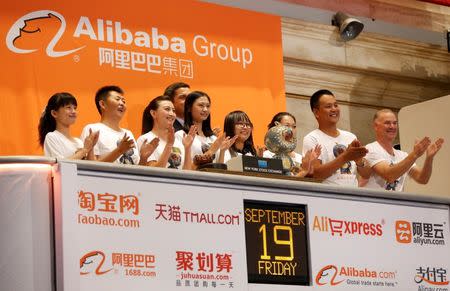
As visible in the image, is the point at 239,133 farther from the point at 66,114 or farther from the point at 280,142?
the point at 66,114

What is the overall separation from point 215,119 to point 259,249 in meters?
3.03

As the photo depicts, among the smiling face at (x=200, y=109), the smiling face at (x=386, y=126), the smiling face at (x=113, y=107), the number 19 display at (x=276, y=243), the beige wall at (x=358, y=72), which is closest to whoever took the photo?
the number 19 display at (x=276, y=243)

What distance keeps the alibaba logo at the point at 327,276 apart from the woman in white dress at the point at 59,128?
1712 mm

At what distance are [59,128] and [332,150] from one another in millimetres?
1926

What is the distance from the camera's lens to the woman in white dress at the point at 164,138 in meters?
6.81

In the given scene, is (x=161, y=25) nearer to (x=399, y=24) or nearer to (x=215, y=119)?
(x=215, y=119)

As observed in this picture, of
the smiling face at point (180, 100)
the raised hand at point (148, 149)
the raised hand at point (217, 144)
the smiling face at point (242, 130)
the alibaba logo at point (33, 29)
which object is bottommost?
the raised hand at point (148, 149)

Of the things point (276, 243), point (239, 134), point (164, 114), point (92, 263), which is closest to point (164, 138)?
point (164, 114)

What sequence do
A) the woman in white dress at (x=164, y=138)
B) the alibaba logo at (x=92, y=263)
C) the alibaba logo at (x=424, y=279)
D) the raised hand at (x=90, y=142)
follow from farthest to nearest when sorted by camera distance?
the woman in white dress at (x=164, y=138) → the alibaba logo at (x=424, y=279) → the raised hand at (x=90, y=142) → the alibaba logo at (x=92, y=263)

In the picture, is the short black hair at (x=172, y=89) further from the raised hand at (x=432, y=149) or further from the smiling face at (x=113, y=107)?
the raised hand at (x=432, y=149)

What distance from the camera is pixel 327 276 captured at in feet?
19.9

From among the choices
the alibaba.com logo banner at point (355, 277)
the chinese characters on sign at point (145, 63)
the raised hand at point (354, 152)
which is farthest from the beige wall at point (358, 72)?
the alibaba.com logo banner at point (355, 277)

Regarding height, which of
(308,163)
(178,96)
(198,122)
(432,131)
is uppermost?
(178,96)

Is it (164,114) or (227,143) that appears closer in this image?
(227,143)
